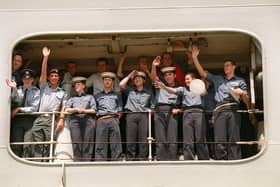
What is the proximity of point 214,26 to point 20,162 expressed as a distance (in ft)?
8.91

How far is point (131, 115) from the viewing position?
9.58m

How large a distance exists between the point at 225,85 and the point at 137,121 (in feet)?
3.62

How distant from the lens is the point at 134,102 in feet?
31.8

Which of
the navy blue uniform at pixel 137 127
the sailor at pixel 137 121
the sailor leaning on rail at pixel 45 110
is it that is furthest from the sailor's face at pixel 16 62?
the navy blue uniform at pixel 137 127

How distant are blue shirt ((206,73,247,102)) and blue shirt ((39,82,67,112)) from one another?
5.87 feet

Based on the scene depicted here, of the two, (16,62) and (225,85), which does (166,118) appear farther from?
(16,62)

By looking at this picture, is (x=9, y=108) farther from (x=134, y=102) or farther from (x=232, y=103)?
(x=232, y=103)

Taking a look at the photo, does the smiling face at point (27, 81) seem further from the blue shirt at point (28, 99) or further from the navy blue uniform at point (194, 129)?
the navy blue uniform at point (194, 129)

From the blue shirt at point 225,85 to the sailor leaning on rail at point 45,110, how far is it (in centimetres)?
179

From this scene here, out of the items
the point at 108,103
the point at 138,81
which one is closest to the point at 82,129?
the point at 108,103

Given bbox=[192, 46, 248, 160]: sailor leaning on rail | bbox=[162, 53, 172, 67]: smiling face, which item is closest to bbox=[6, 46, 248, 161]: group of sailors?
bbox=[192, 46, 248, 160]: sailor leaning on rail

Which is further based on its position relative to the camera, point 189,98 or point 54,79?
point 54,79

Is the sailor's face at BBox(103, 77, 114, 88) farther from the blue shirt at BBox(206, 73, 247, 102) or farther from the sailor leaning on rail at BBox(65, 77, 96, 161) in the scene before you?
the blue shirt at BBox(206, 73, 247, 102)

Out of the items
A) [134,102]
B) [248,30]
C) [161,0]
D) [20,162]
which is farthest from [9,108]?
[248,30]
